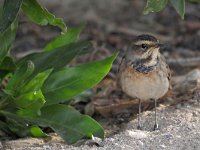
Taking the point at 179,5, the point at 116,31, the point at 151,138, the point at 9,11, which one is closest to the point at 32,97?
the point at 9,11

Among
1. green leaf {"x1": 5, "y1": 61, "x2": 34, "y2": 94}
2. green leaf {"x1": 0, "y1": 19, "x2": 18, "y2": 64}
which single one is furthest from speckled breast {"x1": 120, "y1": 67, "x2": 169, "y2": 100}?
green leaf {"x1": 0, "y1": 19, "x2": 18, "y2": 64}

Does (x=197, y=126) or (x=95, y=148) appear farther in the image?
(x=197, y=126)

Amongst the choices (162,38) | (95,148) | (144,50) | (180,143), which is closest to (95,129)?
(95,148)

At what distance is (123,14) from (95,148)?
5.71 m

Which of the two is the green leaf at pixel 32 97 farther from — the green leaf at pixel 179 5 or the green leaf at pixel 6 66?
the green leaf at pixel 179 5

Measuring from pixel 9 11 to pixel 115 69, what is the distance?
373 cm

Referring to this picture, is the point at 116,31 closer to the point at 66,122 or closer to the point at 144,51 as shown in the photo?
the point at 144,51

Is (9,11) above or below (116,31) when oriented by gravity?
above

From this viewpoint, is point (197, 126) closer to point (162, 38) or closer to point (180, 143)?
point (180, 143)

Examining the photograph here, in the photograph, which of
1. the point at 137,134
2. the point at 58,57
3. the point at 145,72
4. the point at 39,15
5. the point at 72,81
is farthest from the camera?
the point at 145,72

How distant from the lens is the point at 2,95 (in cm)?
716

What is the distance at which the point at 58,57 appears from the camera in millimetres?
7340

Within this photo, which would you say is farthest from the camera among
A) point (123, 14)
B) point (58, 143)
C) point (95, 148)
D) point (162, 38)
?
point (123, 14)

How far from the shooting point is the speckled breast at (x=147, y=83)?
24.2ft
